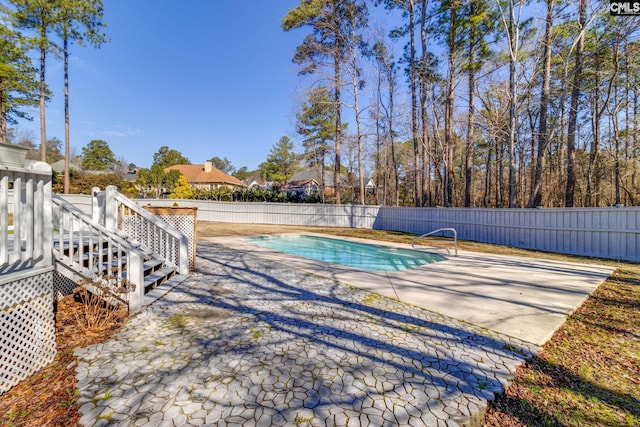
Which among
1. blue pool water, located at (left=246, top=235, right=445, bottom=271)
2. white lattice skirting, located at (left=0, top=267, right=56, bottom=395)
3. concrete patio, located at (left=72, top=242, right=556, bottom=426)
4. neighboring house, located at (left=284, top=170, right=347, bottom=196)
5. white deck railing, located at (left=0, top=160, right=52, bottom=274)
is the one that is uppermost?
neighboring house, located at (left=284, top=170, right=347, bottom=196)

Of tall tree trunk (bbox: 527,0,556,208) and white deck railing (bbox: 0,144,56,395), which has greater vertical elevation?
tall tree trunk (bbox: 527,0,556,208)

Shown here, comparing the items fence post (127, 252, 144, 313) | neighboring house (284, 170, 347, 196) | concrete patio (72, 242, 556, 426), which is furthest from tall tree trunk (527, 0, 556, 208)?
neighboring house (284, 170, 347, 196)

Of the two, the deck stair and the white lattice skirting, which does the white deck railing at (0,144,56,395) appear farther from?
the deck stair

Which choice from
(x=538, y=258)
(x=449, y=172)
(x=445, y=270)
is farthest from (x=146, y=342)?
(x=449, y=172)

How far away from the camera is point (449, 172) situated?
41.9 feet

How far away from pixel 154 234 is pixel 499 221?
10804 mm

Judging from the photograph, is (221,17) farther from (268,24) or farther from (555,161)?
(555,161)

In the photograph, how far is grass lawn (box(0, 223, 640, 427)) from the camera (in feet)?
5.49

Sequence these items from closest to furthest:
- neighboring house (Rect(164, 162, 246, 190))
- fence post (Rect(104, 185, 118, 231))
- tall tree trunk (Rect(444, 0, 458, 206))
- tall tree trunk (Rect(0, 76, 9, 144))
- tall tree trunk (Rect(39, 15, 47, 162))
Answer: fence post (Rect(104, 185, 118, 231)) → tall tree trunk (Rect(444, 0, 458, 206)) → tall tree trunk (Rect(0, 76, 9, 144)) → tall tree trunk (Rect(39, 15, 47, 162)) → neighboring house (Rect(164, 162, 246, 190))

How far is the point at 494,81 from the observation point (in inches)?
494

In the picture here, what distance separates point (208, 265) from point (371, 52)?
1570cm

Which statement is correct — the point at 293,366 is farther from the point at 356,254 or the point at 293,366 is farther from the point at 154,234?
the point at 356,254

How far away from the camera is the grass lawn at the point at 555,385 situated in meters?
1.67

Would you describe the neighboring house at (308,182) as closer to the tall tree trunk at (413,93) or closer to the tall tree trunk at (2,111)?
the tall tree trunk at (413,93)
